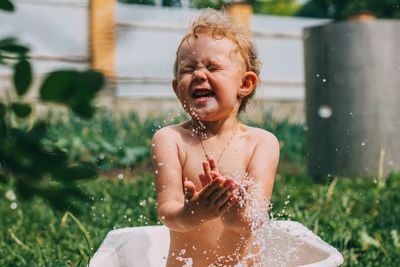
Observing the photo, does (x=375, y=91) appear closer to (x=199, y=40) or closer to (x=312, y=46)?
(x=312, y=46)

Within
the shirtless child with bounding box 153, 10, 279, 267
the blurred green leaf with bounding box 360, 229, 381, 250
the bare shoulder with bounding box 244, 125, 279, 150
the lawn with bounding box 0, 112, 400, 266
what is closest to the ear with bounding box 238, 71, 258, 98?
the shirtless child with bounding box 153, 10, 279, 267

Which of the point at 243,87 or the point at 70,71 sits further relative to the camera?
the point at 243,87

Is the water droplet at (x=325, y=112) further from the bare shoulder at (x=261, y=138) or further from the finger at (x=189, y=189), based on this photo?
the finger at (x=189, y=189)

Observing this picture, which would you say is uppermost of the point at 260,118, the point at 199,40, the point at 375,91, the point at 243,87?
the point at 199,40

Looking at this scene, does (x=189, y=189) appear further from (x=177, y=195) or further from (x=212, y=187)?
(x=177, y=195)

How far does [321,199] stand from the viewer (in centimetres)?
364

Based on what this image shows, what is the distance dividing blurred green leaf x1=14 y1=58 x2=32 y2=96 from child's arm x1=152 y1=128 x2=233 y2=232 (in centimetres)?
114

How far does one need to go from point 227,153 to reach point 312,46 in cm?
298

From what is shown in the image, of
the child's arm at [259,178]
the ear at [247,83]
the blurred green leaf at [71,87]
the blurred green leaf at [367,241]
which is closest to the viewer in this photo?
the blurred green leaf at [71,87]

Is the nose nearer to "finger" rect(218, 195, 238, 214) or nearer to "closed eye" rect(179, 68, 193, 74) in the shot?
"closed eye" rect(179, 68, 193, 74)

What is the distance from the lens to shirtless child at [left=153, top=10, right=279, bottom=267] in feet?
6.89

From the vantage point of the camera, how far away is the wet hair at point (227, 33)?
2184 mm

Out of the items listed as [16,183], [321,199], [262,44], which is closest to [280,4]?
[262,44]

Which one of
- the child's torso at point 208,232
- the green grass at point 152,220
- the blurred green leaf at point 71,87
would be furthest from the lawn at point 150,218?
the blurred green leaf at point 71,87
